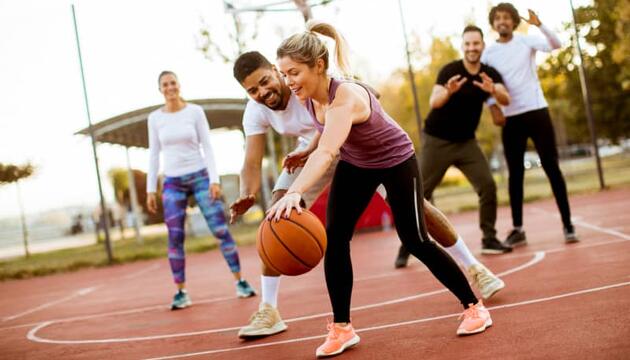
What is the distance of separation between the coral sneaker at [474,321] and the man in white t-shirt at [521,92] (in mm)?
3070

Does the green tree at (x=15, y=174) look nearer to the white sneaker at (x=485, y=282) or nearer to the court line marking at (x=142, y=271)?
the court line marking at (x=142, y=271)

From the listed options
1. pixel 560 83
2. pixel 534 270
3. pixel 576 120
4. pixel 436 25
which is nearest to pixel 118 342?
pixel 534 270

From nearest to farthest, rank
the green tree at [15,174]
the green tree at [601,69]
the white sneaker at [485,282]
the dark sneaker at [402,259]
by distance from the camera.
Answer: the white sneaker at [485,282], the dark sneaker at [402,259], the green tree at [15,174], the green tree at [601,69]

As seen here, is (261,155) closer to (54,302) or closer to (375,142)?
(375,142)

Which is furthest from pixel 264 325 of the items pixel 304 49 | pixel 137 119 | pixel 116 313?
pixel 137 119

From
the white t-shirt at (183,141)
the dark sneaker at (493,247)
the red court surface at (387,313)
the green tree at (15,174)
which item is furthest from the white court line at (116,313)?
the green tree at (15,174)

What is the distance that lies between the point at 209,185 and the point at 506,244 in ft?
9.34

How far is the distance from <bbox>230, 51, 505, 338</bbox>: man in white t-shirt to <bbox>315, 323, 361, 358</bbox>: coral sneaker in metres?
0.91

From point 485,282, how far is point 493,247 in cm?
238

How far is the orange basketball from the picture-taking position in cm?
347

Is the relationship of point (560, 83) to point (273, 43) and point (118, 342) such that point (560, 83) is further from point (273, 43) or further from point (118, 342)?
point (118, 342)

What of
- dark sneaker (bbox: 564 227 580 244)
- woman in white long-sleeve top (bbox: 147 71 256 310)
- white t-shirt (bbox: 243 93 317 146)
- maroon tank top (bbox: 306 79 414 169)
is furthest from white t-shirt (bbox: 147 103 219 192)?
dark sneaker (bbox: 564 227 580 244)

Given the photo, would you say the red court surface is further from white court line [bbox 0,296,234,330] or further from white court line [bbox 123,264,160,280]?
white court line [bbox 123,264,160,280]

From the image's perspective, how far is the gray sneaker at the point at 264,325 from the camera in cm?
465
